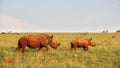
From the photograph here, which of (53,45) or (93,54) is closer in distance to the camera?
(93,54)

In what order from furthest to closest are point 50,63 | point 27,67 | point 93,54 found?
1. point 93,54
2. point 50,63
3. point 27,67

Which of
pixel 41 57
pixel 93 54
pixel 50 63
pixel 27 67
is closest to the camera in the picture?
pixel 27 67

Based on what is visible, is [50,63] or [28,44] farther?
[28,44]

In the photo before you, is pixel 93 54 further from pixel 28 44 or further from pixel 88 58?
pixel 28 44

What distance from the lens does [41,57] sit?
20.1 meters

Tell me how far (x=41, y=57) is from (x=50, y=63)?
1.77m

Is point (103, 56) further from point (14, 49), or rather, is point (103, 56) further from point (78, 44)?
point (14, 49)

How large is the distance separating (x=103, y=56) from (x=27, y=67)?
19.4ft

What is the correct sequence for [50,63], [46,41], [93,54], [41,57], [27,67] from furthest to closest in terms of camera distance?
[46,41], [93,54], [41,57], [50,63], [27,67]

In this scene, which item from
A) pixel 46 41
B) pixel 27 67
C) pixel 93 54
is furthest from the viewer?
pixel 46 41

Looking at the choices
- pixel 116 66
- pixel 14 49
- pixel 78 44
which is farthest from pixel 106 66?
pixel 14 49

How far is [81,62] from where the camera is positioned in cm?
1938

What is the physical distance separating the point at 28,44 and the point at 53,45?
206cm

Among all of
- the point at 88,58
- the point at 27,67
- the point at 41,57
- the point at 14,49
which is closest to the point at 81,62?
the point at 88,58
